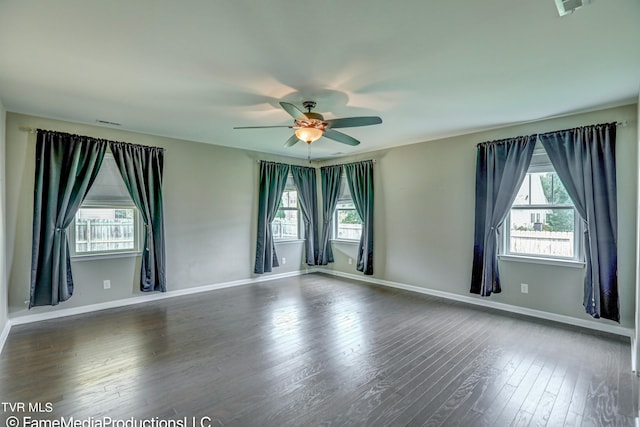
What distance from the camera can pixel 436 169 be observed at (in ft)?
16.6

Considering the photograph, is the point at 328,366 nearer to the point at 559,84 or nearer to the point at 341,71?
the point at 341,71

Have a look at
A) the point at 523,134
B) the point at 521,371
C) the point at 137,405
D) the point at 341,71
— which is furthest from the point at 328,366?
the point at 523,134

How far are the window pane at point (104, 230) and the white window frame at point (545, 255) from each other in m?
5.34

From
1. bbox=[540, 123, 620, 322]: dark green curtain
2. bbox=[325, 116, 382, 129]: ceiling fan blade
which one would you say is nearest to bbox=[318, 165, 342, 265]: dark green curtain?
bbox=[325, 116, 382, 129]: ceiling fan blade

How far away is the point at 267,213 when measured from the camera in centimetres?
594

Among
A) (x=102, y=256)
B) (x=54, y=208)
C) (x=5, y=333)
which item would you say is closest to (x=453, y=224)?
(x=102, y=256)

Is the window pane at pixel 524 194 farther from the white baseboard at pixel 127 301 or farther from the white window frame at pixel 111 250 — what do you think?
the white window frame at pixel 111 250

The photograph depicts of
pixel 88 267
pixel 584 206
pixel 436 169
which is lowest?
pixel 88 267

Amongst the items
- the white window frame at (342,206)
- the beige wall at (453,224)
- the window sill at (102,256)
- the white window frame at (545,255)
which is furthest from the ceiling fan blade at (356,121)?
the window sill at (102,256)

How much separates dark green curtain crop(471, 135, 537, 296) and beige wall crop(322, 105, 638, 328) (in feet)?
0.51

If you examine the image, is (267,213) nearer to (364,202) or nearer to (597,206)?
(364,202)

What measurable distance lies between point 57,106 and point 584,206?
19.8 ft

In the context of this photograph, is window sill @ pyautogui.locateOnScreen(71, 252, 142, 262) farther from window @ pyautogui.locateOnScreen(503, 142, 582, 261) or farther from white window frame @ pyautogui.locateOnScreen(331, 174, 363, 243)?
window @ pyautogui.locateOnScreen(503, 142, 582, 261)

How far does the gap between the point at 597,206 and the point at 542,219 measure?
64 centimetres
